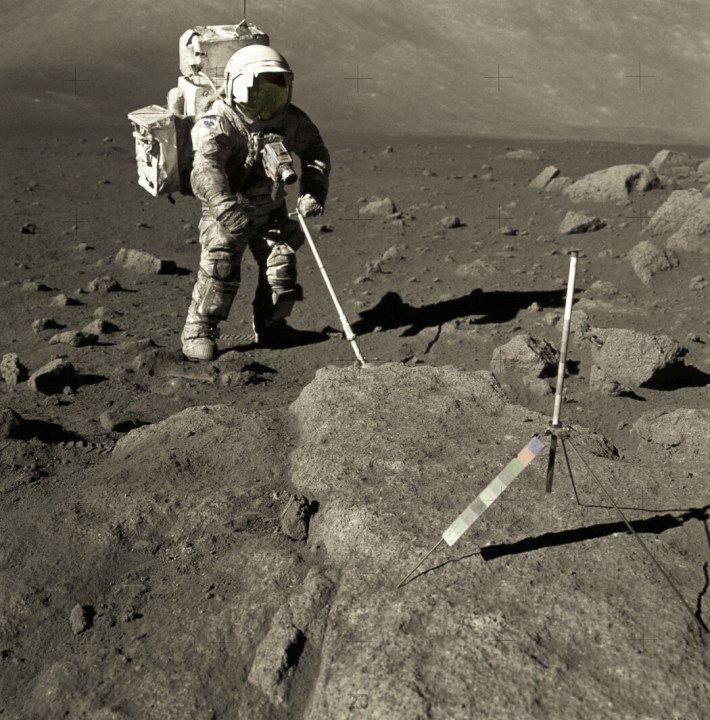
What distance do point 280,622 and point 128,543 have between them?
0.88 m

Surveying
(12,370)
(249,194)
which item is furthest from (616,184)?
(12,370)

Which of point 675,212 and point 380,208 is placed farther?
point 380,208

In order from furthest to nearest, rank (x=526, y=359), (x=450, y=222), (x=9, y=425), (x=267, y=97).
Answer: (x=450, y=222) < (x=267, y=97) < (x=526, y=359) < (x=9, y=425)

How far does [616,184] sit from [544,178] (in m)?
1.21

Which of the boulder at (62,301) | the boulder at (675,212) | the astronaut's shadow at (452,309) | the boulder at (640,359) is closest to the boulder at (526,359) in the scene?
the boulder at (640,359)

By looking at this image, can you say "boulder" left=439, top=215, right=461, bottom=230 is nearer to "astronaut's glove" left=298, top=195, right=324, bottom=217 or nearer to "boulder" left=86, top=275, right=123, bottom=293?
"astronaut's glove" left=298, top=195, right=324, bottom=217

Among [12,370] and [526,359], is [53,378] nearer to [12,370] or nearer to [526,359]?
[12,370]

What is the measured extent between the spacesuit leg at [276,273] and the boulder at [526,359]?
5.29ft

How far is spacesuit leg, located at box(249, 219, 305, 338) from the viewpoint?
6.13 metres

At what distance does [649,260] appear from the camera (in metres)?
6.81

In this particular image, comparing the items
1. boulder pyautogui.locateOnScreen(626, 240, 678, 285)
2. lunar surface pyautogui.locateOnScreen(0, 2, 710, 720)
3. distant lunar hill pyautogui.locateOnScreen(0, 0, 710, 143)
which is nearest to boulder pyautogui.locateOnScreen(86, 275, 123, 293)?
lunar surface pyautogui.locateOnScreen(0, 2, 710, 720)

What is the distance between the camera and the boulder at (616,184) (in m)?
8.81

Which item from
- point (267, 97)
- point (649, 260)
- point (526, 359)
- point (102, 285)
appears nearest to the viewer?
point (526, 359)

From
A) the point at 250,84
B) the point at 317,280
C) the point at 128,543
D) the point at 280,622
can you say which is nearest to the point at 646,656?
the point at 280,622
